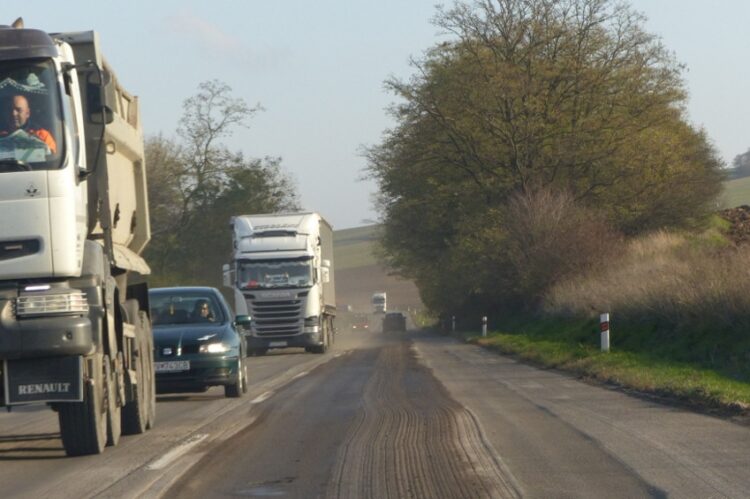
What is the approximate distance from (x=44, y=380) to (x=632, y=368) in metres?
12.7

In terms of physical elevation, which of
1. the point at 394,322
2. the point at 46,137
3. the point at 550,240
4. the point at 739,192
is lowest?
the point at 394,322

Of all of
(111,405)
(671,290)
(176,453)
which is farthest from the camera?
(671,290)

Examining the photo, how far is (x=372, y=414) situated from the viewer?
14234 millimetres

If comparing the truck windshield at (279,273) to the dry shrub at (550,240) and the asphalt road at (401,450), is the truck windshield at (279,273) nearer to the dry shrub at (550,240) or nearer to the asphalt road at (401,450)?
the dry shrub at (550,240)

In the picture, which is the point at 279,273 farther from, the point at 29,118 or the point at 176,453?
the point at 29,118

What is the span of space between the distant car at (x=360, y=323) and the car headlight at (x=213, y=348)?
7753 cm

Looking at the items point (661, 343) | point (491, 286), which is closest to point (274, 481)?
point (661, 343)

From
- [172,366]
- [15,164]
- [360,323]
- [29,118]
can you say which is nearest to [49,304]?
[15,164]

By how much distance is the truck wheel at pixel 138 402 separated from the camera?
12.9m

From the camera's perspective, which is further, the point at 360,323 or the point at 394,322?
the point at 360,323

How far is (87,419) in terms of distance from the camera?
424 inches

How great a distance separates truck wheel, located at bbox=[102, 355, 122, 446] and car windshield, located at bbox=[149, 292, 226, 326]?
21.1ft

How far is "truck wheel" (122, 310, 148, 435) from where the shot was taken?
12938 mm

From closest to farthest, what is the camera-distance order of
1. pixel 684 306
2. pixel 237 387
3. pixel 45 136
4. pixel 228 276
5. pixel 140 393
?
1. pixel 45 136
2. pixel 140 393
3. pixel 237 387
4. pixel 684 306
5. pixel 228 276
